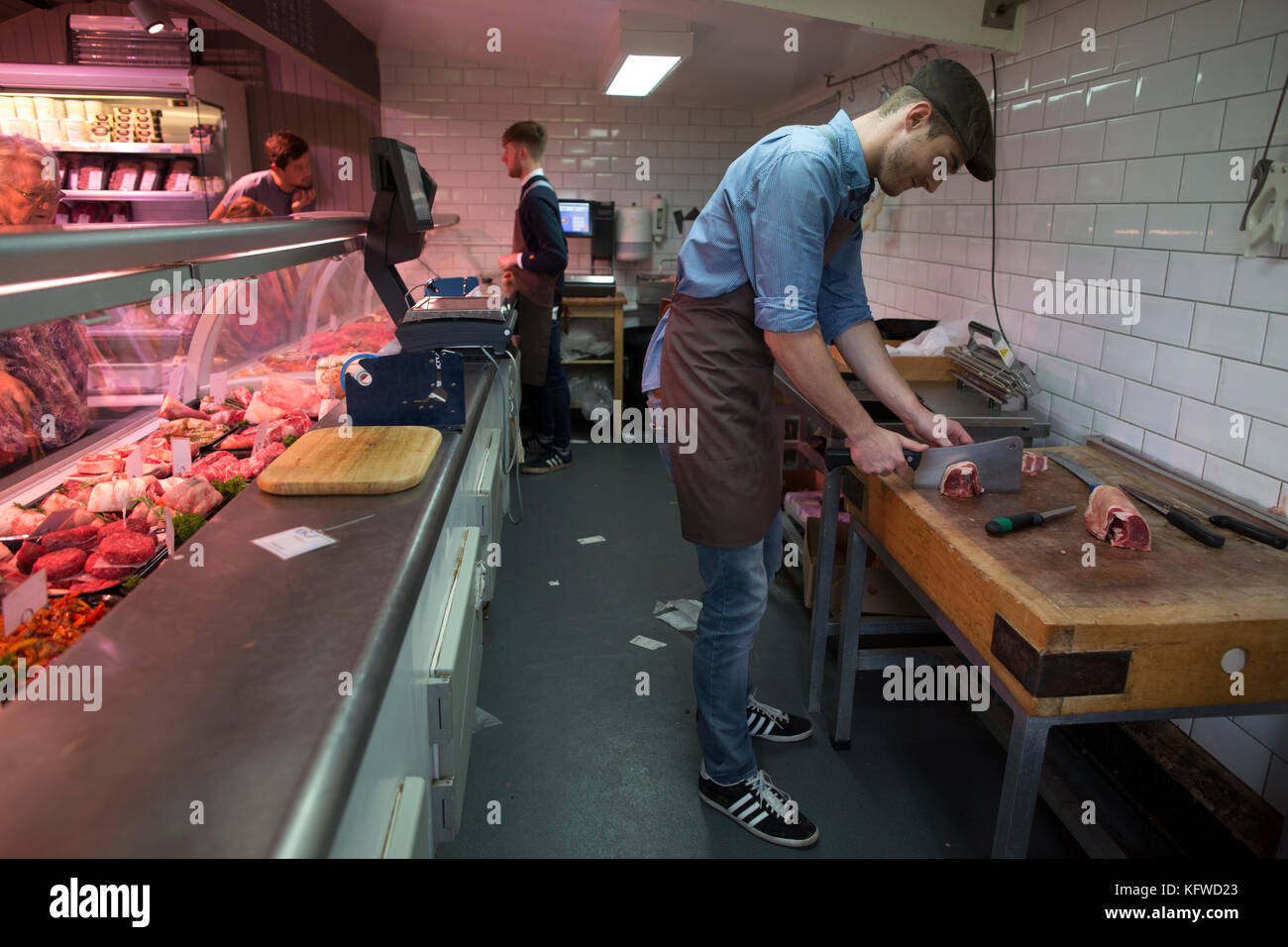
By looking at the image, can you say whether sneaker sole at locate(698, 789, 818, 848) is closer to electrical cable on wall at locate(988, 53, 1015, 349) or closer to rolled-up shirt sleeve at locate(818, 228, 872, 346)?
rolled-up shirt sleeve at locate(818, 228, 872, 346)

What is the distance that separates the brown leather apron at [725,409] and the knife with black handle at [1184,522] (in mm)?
966

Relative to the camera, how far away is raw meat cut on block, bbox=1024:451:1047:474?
7.75ft

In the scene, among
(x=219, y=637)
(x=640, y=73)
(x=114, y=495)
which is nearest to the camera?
(x=219, y=637)

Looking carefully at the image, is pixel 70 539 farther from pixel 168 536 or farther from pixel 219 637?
pixel 219 637

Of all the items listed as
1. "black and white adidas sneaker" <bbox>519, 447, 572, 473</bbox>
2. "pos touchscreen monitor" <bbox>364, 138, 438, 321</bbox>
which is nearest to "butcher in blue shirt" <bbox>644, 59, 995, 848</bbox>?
"pos touchscreen monitor" <bbox>364, 138, 438, 321</bbox>

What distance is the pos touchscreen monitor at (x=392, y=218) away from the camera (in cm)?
335

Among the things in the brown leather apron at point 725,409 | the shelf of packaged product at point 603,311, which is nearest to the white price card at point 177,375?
the brown leather apron at point 725,409

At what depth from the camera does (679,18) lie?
4.67 metres

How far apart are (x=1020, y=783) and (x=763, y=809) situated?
91 cm

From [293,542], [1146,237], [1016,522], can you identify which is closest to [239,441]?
[293,542]

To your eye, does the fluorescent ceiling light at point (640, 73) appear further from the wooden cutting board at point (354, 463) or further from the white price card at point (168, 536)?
the white price card at point (168, 536)

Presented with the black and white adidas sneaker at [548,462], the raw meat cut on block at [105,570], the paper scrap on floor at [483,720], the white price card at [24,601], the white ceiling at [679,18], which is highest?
the white ceiling at [679,18]
